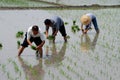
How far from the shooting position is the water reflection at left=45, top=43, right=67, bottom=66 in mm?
7159

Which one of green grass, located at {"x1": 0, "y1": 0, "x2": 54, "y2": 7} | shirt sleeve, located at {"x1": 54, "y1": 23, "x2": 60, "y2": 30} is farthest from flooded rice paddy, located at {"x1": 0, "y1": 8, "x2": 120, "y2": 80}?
green grass, located at {"x1": 0, "y1": 0, "x2": 54, "y2": 7}

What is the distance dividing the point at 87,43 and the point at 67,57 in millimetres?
1937

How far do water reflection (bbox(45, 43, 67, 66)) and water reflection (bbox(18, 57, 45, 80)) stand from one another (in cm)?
23

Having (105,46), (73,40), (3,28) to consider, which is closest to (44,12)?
(3,28)

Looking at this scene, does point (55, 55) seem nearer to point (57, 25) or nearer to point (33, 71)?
point (57, 25)

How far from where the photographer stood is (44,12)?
1555cm

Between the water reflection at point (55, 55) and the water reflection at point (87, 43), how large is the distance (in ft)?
1.64

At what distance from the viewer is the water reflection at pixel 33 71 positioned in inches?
237

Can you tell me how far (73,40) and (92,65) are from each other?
9.49 feet

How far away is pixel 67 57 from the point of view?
776 cm

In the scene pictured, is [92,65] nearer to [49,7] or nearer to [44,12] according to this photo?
[44,12]

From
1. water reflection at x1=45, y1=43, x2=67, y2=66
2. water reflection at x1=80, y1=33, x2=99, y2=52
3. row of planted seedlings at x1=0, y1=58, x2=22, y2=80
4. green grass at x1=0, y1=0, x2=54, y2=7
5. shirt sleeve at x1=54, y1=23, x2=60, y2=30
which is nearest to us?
row of planted seedlings at x1=0, y1=58, x2=22, y2=80

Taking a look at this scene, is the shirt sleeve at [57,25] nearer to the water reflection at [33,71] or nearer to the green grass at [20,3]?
the water reflection at [33,71]

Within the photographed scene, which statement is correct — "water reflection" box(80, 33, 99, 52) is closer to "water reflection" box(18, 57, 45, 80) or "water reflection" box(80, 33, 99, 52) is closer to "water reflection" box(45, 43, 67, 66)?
"water reflection" box(45, 43, 67, 66)
